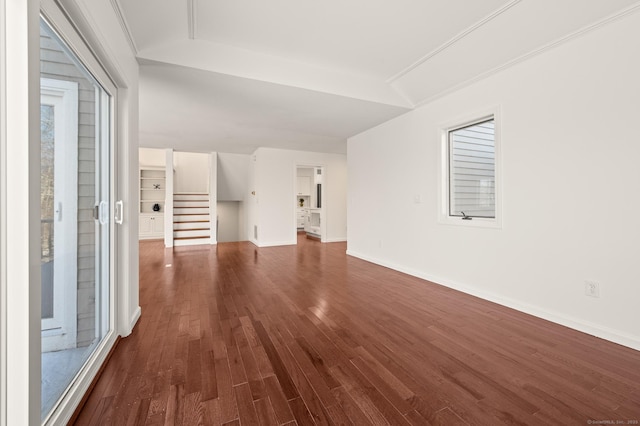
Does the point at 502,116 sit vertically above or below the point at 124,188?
above

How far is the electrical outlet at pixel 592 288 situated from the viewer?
2160 millimetres

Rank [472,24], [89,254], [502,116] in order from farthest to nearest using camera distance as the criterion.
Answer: [502,116] → [472,24] → [89,254]

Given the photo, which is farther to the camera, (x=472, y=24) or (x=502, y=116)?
(x=502, y=116)

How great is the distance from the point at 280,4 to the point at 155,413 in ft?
9.27

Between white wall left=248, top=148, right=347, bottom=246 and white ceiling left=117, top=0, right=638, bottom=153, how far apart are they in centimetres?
258

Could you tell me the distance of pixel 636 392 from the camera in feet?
4.89

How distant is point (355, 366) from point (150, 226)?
8209 millimetres

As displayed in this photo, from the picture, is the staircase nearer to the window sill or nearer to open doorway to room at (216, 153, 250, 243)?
open doorway to room at (216, 153, 250, 243)

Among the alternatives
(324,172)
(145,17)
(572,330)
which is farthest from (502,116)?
(324,172)

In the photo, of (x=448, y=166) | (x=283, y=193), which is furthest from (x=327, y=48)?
(x=283, y=193)

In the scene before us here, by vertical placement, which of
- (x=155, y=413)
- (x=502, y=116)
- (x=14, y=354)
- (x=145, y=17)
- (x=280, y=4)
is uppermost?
(x=280, y=4)

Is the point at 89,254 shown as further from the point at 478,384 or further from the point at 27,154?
the point at 478,384

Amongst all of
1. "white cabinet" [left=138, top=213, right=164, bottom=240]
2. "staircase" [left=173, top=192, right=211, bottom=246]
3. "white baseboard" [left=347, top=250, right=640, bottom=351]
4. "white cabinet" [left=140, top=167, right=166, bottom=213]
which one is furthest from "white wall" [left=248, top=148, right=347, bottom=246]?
"white baseboard" [left=347, top=250, right=640, bottom=351]

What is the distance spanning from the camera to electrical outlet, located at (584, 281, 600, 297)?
216 centimetres
